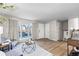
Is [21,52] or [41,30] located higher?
[41,30]

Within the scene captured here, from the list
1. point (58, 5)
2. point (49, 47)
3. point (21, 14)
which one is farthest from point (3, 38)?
point (58, 5)

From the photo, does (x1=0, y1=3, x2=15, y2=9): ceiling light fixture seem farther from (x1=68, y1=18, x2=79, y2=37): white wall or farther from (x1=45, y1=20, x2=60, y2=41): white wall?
(x1=68, y1=18, x2=79, y2=37): white wall

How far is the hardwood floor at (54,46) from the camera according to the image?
1556 millimetres

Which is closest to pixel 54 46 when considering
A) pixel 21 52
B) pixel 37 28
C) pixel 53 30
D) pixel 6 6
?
pixel 53 30

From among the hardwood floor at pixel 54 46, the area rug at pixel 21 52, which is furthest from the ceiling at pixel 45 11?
the area rug at pixel 21 52

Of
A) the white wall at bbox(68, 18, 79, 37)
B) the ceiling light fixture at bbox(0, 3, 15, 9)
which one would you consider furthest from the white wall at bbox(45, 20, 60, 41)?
the ceiling light fixture at bbox(0, 3, 15, 9)

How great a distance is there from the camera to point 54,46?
5.34 ft

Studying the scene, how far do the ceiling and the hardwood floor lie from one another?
0.37m

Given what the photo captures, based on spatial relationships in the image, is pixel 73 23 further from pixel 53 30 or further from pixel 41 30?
pixel 41 30

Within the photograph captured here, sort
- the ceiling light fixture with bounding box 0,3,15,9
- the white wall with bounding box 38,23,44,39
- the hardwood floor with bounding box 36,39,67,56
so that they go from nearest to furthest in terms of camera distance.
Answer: the ceiling light fixture with bounding box 0,3,15,9
the hardwood floor with bounding box 36,39,67,56
the white wall with bounding box 38,23,44,39

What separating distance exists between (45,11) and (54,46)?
23.3 inches

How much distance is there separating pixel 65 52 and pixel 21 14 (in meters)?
0.92

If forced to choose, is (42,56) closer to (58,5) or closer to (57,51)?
(57,51)

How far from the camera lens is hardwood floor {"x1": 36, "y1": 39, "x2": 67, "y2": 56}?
61.3 inches
